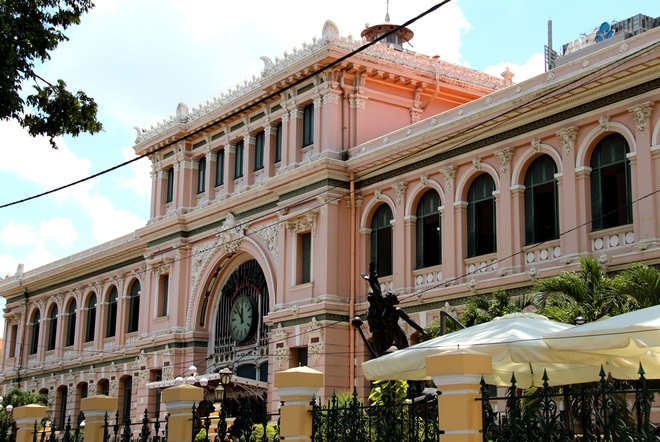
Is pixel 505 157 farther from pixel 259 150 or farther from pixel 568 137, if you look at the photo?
pixel 259 150

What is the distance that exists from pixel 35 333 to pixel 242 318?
19.9 m

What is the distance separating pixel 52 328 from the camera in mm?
49031

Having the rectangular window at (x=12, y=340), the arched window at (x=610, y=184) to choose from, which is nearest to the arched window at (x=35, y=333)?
the rectangular window at (x=12, y=340)

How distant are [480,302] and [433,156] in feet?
21.3

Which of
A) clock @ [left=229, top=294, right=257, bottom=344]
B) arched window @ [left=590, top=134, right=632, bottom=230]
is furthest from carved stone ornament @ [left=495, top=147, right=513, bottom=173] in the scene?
clock @ [left=229, top=294, right=257, bottom=344]

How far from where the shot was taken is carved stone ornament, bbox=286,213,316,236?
30.4 metres

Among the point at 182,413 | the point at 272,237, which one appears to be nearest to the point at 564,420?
the point at 182,413

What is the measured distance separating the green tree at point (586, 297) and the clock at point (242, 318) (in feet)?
53.1

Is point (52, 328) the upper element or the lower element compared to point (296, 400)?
upper

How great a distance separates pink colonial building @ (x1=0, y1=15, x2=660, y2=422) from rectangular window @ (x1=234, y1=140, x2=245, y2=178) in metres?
0.10

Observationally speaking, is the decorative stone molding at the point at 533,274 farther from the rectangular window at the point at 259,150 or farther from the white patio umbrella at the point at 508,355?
the rectangular window at the point at 259,150

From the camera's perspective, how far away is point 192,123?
3681 cm

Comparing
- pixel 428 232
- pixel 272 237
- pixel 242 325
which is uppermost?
pixel 272 237

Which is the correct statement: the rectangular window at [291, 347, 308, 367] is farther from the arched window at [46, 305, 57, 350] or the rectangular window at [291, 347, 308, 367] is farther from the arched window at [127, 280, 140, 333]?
the arched window at [46, 305, 57, 350]
